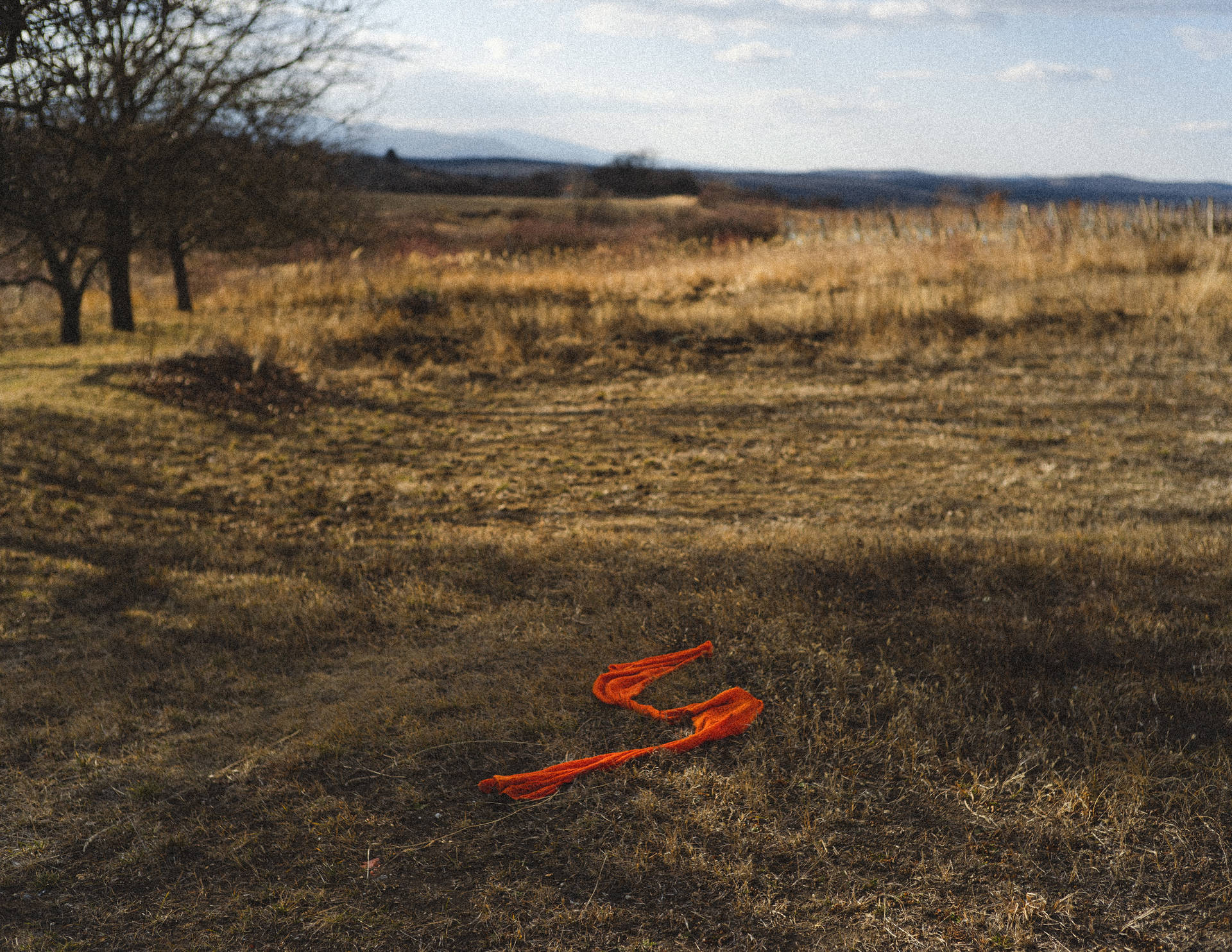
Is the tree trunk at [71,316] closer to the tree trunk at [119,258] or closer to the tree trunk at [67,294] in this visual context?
the tree trunk at [67,294]

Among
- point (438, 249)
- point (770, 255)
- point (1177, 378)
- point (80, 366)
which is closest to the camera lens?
point (1177, 378)

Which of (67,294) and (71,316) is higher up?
(67,294)

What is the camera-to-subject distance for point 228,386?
9875 mm

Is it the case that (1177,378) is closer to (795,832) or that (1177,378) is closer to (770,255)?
(795,832)

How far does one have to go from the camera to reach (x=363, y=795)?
10.2ft

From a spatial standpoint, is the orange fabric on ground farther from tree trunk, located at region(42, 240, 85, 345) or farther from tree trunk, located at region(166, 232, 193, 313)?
tree trunk, located at region(166, 232, 193, 313)

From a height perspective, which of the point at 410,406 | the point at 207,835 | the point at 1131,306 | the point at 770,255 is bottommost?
the point at 207,835

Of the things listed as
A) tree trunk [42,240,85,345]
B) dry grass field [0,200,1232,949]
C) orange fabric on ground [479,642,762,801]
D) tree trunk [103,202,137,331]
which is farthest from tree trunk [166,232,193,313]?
orange fabric on ground [479,642,762,801]

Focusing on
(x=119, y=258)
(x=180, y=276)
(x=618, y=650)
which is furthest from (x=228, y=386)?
(x=618, y=650)

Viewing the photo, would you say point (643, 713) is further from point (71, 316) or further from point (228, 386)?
point (71, 316)

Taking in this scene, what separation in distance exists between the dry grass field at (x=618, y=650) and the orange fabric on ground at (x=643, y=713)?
61 millimetres

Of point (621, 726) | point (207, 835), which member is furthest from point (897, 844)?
point (207, 835)

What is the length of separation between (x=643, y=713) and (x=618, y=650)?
22.2 inches

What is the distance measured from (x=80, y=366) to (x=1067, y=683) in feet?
35.3
